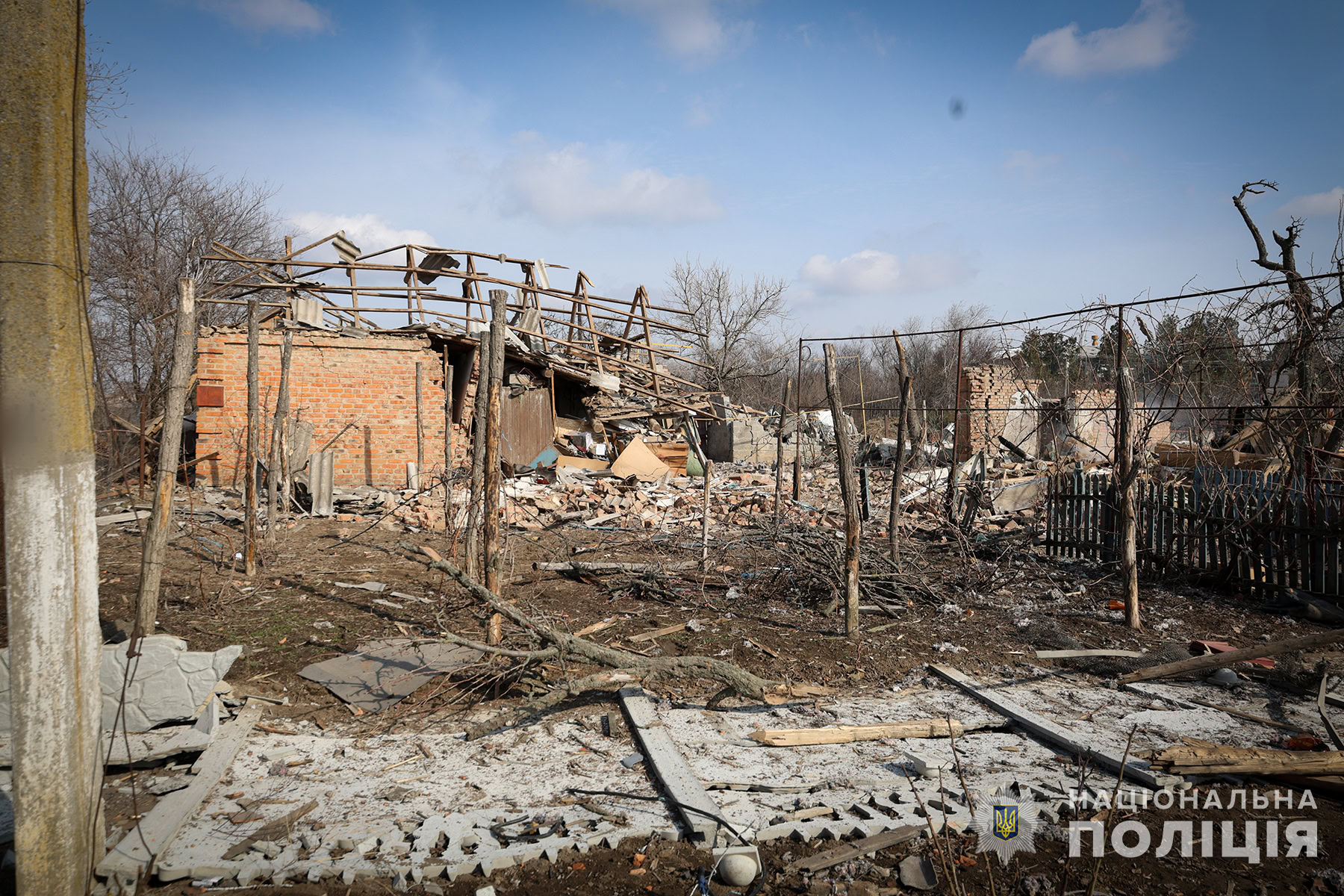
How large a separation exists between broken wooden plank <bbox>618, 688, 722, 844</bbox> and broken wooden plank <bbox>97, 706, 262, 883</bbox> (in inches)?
87.0

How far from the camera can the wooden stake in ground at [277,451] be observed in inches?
344

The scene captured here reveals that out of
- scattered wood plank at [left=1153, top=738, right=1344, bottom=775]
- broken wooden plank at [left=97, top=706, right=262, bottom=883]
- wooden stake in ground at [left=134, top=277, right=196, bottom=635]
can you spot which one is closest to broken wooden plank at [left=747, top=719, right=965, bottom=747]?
scattered wood plank at [left=1153, top=738, right=1344, bottom=775]

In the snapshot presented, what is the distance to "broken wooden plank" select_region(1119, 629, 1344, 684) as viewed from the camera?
3.79 m

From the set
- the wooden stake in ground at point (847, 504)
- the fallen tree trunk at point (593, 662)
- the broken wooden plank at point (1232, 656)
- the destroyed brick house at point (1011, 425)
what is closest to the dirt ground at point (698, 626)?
the wooden stake in ground at point (847, 504)

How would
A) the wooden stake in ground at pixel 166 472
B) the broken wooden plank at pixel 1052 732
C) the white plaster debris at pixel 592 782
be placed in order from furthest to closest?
1. the wooden stake in ground at pixel 166 472
2. the broken wooden plank at pixel 1052 732
3. the white plaster debris at pixel 592 782

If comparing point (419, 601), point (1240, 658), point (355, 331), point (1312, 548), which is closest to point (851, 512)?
point (1240, 658)

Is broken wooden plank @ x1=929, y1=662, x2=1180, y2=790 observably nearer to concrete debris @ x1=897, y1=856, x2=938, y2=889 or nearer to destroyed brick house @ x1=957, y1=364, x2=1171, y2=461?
concrete debris @ x1=897, y1=856, x2=938, y2=889

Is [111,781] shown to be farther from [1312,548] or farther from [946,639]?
[1312,548]

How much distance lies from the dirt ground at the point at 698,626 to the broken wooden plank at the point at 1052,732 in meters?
0.42

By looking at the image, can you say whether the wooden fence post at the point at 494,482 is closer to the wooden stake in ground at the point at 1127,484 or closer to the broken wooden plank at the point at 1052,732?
the broken wooden plank at the point at 1052,732

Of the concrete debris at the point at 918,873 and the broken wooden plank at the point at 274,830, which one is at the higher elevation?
the broken wooden plank at the point at 274,830

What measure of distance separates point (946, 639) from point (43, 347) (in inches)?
247

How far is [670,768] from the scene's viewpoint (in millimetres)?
3943

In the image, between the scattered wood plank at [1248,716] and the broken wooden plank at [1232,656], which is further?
the scattered wood plank at [1248,716]
